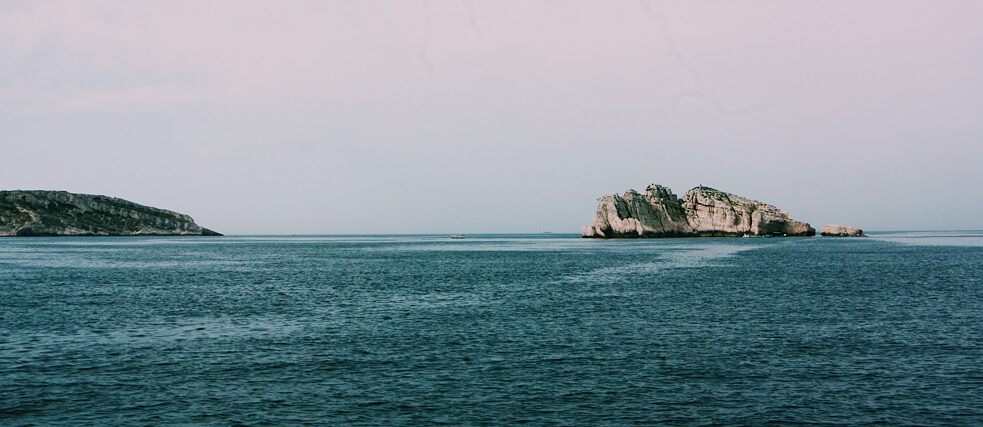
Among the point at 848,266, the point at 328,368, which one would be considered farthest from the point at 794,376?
the point at 848,266

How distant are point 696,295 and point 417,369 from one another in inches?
1335

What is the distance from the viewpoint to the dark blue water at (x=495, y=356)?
842 inches

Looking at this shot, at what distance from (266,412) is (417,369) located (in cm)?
729

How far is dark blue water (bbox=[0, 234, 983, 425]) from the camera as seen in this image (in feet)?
70.1

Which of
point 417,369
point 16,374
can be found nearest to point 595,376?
point 417,369

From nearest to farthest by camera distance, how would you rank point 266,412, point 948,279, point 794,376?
point 266,412 < point 794,376 < point 948,279

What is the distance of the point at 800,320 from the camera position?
132ft

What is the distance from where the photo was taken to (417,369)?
2730 cm

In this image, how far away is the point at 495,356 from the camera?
2984cm

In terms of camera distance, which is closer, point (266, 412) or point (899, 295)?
point (266, 412)

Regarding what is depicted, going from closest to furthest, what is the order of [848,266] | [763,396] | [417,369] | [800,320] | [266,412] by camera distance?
[266,412], [763,396], [417,369], [800,320], [848,266]

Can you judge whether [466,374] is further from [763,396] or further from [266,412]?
[763,396]

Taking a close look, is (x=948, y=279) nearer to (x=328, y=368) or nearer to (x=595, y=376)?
(x=595, y=376)

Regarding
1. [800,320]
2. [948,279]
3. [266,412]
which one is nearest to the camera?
[266,412]
